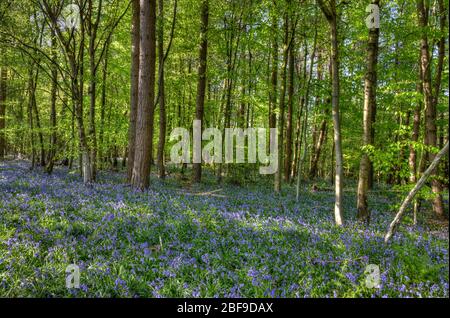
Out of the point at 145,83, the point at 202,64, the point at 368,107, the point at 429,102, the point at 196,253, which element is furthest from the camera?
the point at 202,64

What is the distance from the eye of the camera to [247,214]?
27.0 feet

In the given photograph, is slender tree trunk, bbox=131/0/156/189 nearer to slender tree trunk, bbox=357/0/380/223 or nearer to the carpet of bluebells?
the carpet of bluebells

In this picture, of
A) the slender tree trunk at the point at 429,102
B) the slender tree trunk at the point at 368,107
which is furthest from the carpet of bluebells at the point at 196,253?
the slender tree trunk at the point at 429,102

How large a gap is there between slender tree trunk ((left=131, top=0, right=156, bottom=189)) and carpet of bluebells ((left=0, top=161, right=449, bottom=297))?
253 centimetres

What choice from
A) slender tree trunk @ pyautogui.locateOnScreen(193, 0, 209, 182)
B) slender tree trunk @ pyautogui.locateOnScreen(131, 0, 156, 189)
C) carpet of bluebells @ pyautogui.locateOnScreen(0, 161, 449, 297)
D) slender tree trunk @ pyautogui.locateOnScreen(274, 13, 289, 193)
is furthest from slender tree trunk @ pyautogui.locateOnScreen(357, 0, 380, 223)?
slender tree trunk @ pyautogui.locateOnScreen(193, 0, 209, 182)

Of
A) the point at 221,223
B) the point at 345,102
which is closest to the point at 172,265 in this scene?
the point at 221,223

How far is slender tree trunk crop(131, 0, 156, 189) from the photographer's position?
392 inches

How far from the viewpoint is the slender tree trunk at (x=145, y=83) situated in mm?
9969

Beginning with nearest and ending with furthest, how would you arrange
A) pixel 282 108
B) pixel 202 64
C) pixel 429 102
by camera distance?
pixel 429 102 → pixel 282 108 → pixel 202 64

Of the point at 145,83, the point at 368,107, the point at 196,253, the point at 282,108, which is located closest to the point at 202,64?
the point at 282,108

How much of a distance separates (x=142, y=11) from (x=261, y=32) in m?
7.00

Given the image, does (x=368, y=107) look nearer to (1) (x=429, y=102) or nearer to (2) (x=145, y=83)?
(1) (x=429, y=102)

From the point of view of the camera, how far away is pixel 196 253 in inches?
209

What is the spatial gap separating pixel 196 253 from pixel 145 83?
6.78 meters
